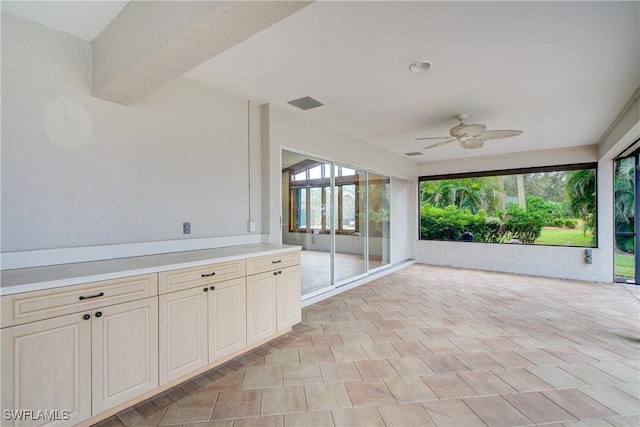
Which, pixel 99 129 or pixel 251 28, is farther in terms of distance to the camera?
pixel 99 129

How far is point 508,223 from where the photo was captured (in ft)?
20.8

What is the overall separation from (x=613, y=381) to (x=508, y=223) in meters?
4.71

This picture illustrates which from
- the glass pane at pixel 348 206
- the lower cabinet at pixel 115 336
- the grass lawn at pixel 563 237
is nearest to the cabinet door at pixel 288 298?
the lower cabinet at pixel 115 336

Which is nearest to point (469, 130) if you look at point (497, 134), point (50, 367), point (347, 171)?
point (497, 134)

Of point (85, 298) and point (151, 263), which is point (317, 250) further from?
point (85, 298)

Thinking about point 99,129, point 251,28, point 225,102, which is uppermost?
point 225,102

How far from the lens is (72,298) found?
160cm

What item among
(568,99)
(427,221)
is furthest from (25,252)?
(427,221)

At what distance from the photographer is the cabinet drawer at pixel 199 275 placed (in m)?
2.02

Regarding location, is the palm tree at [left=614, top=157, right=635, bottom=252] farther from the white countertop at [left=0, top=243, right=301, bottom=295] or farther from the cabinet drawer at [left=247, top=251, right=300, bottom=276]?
the white countertop at [left=0, top=243, right=301, bottom=295]

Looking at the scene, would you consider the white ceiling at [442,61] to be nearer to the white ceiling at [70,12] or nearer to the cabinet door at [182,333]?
the white ceiling at [70,12]

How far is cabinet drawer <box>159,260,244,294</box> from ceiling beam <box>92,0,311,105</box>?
1393 millimetres

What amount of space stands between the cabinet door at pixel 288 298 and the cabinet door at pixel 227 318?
45 centimetres

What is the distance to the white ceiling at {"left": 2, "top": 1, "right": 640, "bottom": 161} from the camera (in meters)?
1.89
